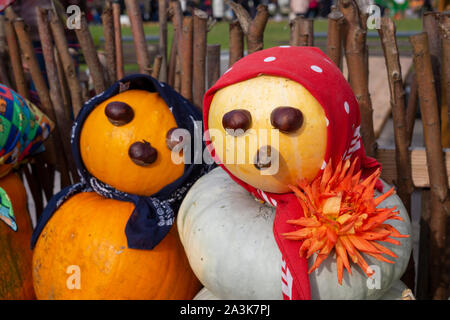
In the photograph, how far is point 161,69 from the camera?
226cm

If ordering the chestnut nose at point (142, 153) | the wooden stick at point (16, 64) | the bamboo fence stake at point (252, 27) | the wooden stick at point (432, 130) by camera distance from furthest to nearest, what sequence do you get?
the wooden stick at point (16, 64) → the bamboo fence stake at point (252, 27) → the wooden stick at point (432, 130) → the chestnut nose at point (142, 153)

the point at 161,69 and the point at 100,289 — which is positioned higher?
the point at 161,69

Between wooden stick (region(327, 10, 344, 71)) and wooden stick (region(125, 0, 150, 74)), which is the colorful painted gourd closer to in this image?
wooden stick (region(125, 0, 150, 74))

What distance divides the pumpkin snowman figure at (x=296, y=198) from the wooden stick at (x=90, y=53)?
2.99ft

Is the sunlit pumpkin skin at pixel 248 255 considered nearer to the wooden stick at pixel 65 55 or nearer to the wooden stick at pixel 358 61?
the wooden stick at pixel 358 61

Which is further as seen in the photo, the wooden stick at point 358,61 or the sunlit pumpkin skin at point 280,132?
the wooden stick at point 358,61

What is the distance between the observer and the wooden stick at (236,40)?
74.3 inches

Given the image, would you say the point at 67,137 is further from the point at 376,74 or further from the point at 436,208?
the point at 376,74

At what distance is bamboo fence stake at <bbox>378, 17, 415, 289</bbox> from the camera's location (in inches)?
65.1

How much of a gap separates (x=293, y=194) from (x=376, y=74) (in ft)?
10.5

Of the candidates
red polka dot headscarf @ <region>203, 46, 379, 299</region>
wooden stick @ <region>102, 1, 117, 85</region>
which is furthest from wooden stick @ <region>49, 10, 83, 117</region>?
red polka dot headscarf @ <region>203, 46, 379, 299</region>

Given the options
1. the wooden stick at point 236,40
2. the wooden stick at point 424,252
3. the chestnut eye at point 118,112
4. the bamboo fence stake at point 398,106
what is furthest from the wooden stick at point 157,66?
the wooden stick at point 424,252

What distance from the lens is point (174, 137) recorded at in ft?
5.15
